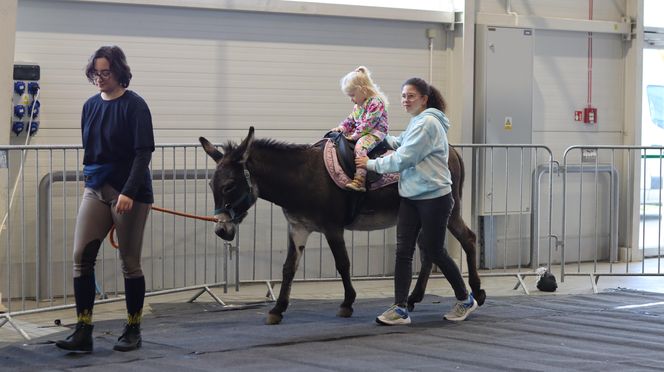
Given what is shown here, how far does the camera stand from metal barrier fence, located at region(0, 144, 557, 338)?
321 inches

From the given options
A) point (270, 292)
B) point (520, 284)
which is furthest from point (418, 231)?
point (520, 284)

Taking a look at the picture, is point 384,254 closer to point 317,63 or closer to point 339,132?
point 317,63

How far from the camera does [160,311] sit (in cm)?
770

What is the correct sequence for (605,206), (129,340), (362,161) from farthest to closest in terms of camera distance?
(605,206), (362,161), (129,340)

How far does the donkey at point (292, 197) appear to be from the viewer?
21.8ft

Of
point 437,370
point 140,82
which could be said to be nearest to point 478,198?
point 140,82

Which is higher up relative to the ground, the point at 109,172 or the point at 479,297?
the point at 109,172

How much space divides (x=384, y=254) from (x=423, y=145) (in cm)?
361

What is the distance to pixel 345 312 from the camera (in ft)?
23.8

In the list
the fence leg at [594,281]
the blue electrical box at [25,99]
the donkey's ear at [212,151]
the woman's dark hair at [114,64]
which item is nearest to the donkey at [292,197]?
the donkey's ear at [212,151]

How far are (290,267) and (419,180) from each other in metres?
1.14

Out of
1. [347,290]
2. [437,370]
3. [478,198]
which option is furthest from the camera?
[478,198]

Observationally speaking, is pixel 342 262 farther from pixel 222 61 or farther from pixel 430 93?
pixel 222 61

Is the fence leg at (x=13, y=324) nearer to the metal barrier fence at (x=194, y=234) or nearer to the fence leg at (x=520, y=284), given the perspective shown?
the metal barrier fence at (x=194, y=234)
